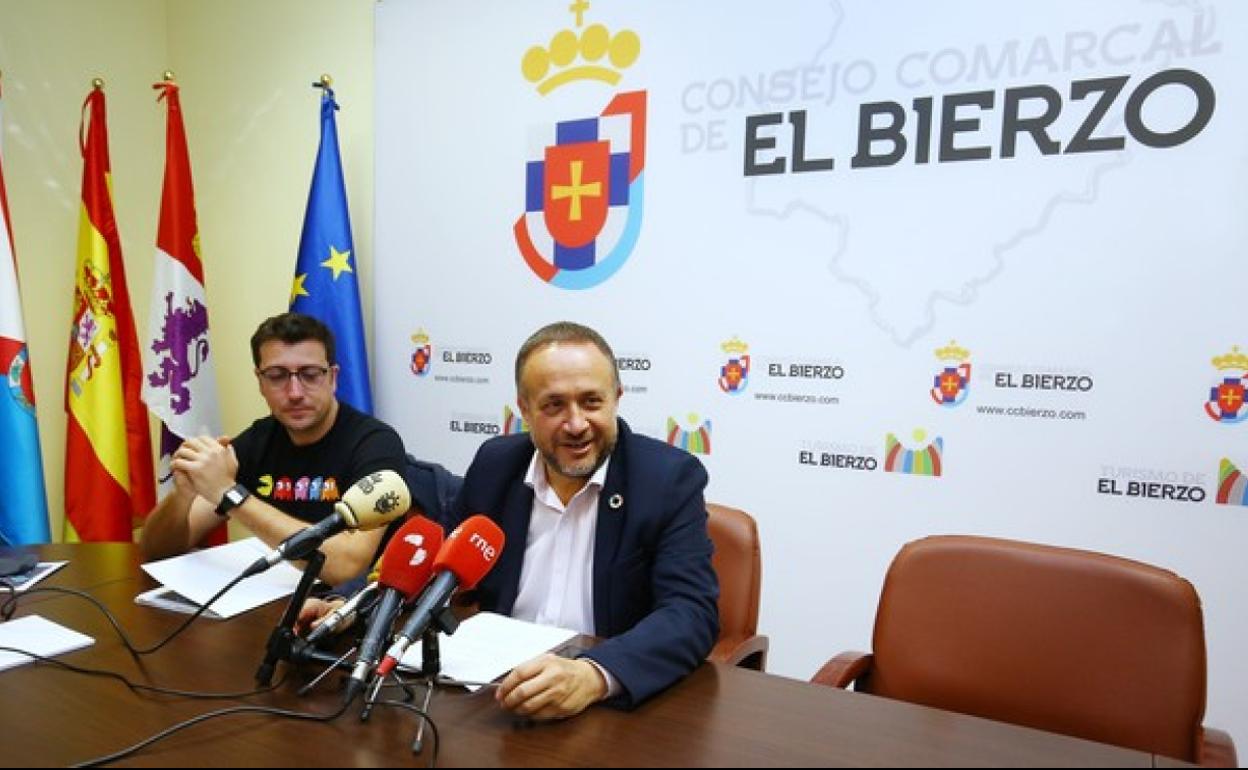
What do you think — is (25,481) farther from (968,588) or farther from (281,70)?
(968,588)

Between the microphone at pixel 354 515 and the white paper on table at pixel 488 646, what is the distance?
0.23 metres

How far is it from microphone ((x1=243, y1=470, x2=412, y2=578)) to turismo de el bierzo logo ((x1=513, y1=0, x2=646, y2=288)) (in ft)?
5.55

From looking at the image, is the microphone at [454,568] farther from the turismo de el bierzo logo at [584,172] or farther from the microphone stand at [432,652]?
the turismo de el bierzo logo at [584,172]

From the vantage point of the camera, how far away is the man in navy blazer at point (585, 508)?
4.95ft

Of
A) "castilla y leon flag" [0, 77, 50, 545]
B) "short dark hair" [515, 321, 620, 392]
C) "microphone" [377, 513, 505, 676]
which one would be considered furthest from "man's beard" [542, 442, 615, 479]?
"castilla y leon flag" [0, 77, 50, 545]

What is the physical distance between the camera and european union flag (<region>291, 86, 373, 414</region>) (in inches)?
123

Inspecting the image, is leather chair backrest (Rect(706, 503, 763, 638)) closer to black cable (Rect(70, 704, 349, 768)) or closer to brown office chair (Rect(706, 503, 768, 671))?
brown office chair (Rect(706, 503, 768, 671))

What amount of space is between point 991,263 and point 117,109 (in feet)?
12.3

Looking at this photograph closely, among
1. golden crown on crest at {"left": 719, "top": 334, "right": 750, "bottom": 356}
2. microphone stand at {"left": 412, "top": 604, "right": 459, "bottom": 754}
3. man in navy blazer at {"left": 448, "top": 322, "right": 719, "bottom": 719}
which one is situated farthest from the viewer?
golden crown on crest at {"left": 719, "top": 334, "right": 750, "bottom": 356}

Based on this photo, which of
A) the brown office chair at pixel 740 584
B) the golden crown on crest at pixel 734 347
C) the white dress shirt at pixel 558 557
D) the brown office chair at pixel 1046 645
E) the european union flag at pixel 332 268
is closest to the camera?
the brown office chair at pixel 1046 645

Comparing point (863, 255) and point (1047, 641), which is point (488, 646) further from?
point (863, 255)

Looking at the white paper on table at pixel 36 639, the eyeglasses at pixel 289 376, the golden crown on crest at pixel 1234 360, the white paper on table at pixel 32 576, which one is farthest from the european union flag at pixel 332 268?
the golden crown on crest at pixel 1234 360

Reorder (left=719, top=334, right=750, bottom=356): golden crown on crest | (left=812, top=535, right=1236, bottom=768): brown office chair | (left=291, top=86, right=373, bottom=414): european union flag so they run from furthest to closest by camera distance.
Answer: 1. (left=291, top=86, right=373, bottom=414): european union flag
2. (left=719, top=334, right=750, bottom=356): golden crown on crest
3. (left=812, top=535, right=1236, bottom=768): brown office chair

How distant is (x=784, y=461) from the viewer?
2561 mm
